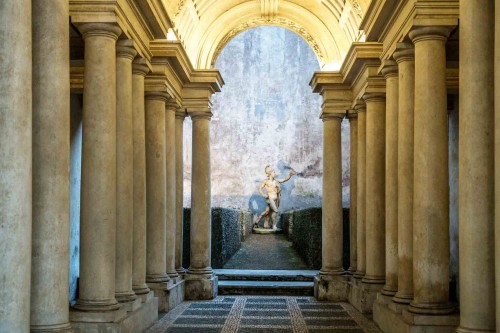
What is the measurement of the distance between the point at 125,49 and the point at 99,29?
1393 mm

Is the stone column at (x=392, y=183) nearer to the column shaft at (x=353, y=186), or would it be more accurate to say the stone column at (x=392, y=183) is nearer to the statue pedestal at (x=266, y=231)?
the column shaft at (x=353, y=186)

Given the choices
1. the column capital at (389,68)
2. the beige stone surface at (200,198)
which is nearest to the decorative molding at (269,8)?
the beige stone surface at (200,198)

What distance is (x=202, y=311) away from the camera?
1728 centimetres

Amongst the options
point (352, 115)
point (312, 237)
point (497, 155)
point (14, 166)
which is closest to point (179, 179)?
point (352, 115)

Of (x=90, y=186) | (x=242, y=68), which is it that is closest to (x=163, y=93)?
(x=90, y=186)

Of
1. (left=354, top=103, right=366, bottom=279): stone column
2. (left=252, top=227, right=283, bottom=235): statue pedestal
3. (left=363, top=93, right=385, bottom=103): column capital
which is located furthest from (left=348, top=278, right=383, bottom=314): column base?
(left=252, top=227, right=283, bottom=235): statue pedestal

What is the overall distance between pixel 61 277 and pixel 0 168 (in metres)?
2.13

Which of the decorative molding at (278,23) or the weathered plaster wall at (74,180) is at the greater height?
the decorative molding at (278,23)

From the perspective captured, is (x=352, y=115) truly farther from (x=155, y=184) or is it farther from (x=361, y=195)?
(x=155, y=184)

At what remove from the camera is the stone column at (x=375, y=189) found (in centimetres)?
1681

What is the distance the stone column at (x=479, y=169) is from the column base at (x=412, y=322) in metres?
2.00

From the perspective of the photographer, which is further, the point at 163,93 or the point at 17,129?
the point at 163,93

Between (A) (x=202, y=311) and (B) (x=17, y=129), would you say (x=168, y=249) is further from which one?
(B) (x=17, y=129)

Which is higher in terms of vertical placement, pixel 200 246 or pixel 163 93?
pixel 163 93
